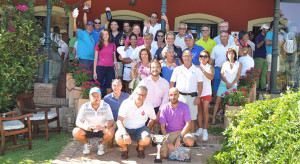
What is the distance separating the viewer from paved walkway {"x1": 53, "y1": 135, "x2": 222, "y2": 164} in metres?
5.18

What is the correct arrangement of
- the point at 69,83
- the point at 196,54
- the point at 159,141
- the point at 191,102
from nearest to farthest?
1. the point at 159,141
2. the point at 191,102
3. the point at 196,54
4. the point at 69,83

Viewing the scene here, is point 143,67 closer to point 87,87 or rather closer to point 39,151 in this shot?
point 87,87

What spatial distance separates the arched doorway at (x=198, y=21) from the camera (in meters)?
10.4

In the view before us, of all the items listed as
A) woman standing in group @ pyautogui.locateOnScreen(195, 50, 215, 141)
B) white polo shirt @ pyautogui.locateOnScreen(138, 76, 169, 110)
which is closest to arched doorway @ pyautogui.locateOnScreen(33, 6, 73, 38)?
white polo shirt @ pyautogui.locateOnScreen(138, 76, 169, 110)

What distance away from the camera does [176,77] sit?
19.5 feet

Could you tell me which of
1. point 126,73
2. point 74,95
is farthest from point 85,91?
point 126,73

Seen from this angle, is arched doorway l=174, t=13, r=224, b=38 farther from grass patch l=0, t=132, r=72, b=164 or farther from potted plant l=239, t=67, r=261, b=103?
grass patch l=0, t=132, r=72, b=164

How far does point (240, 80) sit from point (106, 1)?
4.87 meters

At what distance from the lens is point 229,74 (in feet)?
Answer: 22.1

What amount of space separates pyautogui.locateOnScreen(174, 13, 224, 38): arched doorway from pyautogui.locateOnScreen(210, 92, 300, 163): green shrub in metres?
5.86

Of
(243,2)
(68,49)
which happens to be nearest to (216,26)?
(243,2)

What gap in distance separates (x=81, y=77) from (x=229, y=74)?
2.98 metres

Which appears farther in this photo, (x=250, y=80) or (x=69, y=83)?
(x=69, y=83)

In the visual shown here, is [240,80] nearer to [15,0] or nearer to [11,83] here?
[11,83]
